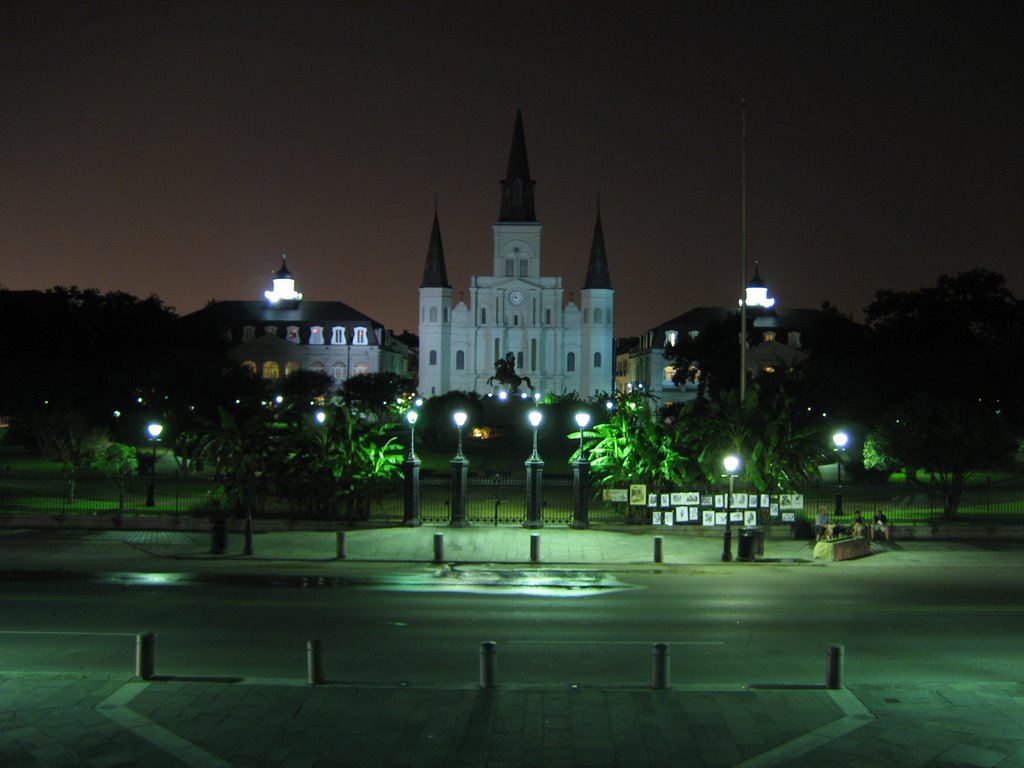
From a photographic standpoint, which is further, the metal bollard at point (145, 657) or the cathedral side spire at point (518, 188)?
the cathedral side spire at point (518, 188)

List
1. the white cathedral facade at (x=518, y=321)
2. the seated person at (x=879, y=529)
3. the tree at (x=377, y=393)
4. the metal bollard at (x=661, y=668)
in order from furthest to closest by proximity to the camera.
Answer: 1. the white cathedral facade at (x=518, y=321)
2. the tree at (x=377, y=393)
3. the seated person at (x=879, y=529)
4. the metal bollard at (x=661, y=668)

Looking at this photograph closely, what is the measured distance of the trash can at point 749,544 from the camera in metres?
24.0

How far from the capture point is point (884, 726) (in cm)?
1078

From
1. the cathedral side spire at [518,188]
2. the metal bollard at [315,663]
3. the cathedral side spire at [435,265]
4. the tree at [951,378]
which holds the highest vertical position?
the cathedral side spire at [518,188]

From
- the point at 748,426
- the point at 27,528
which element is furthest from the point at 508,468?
the point at 27,528

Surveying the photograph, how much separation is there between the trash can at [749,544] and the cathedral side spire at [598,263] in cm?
9692

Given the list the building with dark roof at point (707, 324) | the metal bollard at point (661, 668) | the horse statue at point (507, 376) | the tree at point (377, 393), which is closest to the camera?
the metal bollard at point (661, 668)

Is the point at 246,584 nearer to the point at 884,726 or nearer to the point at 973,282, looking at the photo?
the point at 884,726

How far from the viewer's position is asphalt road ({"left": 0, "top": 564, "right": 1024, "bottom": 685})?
1341 cm

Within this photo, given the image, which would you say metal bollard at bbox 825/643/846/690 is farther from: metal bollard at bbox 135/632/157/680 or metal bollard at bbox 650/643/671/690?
metal bollard at bbox 135/632/157/680

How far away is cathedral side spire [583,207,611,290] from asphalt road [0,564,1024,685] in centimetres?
9934

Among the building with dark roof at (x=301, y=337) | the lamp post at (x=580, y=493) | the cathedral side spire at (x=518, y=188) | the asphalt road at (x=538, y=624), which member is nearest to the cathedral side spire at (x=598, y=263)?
the cathedral side spire at (x=518, y=188)

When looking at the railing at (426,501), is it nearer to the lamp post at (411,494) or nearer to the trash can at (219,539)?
the lamp post at (411,494)

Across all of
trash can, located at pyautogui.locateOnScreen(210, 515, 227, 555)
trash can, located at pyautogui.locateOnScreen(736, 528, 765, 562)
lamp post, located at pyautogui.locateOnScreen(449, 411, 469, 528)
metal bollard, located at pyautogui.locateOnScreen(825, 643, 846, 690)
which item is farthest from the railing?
metal bollard, located at pyautogui.locateOnScreen(825, 643, 846, 690)
